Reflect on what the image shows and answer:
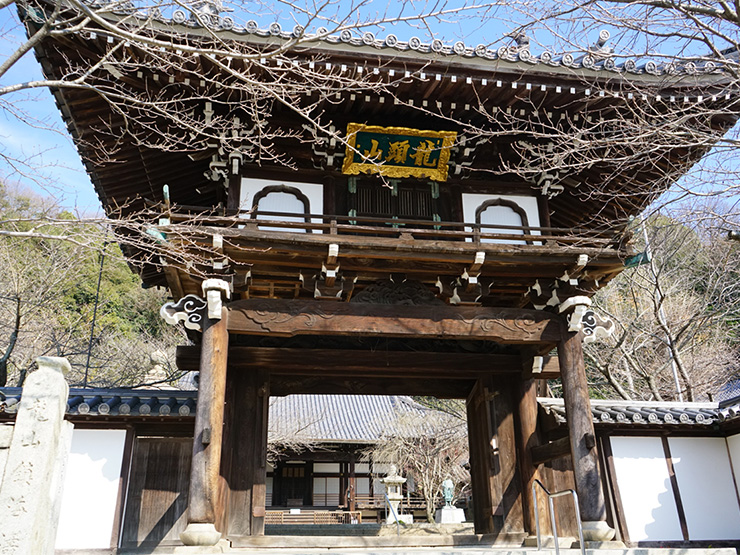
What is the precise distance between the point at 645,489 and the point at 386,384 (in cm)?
461

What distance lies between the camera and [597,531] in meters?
7.05

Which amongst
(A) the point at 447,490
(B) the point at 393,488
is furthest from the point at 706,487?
(B) the point at 393,488

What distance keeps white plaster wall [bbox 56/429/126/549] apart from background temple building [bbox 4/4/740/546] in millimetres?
232

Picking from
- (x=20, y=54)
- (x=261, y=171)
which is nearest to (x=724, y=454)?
(x=261, y=171)

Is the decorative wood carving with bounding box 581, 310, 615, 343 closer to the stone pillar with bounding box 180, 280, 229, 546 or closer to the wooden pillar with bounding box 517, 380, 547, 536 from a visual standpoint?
the wooden pillar with bounding box 517, 380, 547, 536

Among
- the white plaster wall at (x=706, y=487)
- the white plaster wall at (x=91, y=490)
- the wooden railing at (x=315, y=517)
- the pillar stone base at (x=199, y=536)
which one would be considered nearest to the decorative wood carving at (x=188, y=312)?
the pillar stone base at (x=199, y=536)

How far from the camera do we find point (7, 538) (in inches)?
176

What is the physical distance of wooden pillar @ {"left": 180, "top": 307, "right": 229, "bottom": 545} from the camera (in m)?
6.54

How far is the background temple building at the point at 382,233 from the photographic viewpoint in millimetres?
7246

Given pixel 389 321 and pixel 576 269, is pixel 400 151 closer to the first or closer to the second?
pixel 389 321

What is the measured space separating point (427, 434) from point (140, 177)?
16.3 meters

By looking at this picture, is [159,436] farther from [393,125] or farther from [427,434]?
[427,434]

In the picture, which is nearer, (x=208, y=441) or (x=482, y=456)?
(x=208, y=441)

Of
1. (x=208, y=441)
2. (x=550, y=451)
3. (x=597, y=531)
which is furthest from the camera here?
(x=550, y=451)
